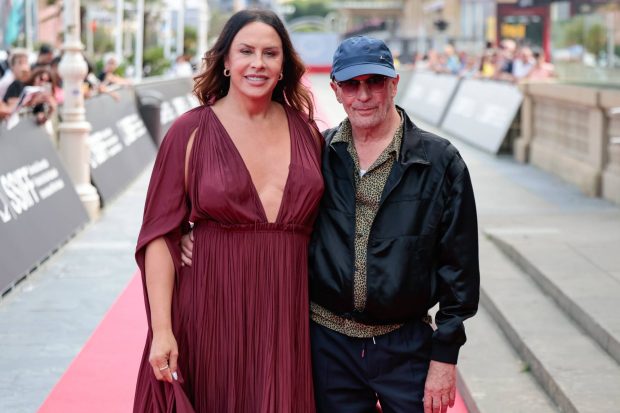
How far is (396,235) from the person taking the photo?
3309 mm

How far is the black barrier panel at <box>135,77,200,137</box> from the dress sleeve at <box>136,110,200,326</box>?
15.7 metres

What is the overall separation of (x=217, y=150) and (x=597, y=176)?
10809mm

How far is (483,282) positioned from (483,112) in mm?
13977

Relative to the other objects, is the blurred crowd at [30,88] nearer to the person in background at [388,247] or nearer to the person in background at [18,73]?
the person in background at [18,73]

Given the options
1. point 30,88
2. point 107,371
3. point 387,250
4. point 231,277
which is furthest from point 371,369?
point 30,88

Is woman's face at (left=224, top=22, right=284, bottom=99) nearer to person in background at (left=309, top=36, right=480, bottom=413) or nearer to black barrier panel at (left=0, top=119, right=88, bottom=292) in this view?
person in background at (left=309, top=36, right=480, bottom=413)

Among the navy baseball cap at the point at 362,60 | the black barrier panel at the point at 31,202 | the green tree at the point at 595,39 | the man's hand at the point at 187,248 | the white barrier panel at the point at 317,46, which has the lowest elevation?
the black barrier panel at the point at 31,202

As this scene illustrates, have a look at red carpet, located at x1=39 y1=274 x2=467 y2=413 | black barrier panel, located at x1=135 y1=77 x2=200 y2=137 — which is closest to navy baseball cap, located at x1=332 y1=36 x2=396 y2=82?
red carpet, located at x1=39 y1=274 x2=467 y2=413

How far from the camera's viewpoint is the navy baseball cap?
10.8 ft

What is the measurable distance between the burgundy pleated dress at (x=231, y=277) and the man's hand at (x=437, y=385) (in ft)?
1.26

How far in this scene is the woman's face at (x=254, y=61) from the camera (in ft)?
→ 11.2

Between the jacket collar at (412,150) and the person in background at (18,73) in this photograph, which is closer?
the jacket collar at (412,150)

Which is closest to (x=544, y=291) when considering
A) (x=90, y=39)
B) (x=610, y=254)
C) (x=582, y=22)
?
(x=610, y=254)

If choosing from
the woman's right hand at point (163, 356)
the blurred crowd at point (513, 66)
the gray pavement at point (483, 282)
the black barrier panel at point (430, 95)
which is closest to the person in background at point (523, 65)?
the blurred crowd at point (513, 66)
